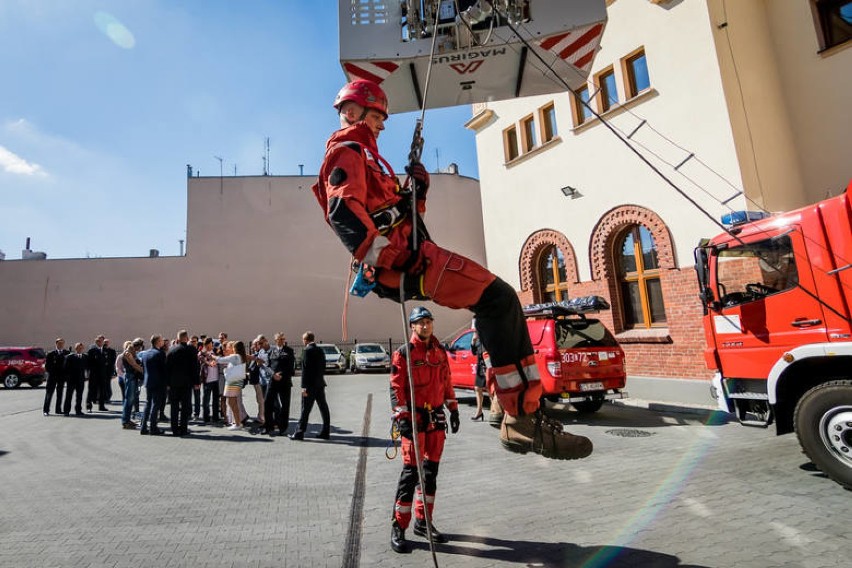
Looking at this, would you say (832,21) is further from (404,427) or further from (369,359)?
(369,359)

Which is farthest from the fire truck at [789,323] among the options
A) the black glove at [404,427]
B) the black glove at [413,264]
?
the black glove at [413,264]

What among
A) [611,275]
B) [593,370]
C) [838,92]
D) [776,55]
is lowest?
[593,370]

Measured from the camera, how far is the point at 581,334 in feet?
30.7

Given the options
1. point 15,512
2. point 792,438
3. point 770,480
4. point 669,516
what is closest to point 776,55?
point 792,438

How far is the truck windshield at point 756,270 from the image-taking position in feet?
18.3

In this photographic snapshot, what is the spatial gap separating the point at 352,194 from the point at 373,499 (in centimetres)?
385

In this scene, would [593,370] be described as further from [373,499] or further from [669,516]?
[373,499]

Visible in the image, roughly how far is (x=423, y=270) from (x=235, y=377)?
26.6 feet

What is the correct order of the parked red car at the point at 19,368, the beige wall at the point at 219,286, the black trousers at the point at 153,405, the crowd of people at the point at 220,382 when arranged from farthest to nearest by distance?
the beige wall at the point at 219,286, the parked red car at the point at 19,368, the black trousers at the point at 153,405, the crowd of people at the point at 220,382

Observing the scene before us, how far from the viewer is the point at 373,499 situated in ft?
16.6

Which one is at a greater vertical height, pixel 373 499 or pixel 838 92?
pixel 838 92

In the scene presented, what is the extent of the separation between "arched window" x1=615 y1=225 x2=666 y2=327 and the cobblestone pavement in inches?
182

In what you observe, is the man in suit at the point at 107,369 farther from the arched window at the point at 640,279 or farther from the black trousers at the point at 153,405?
the arched window at the point at 640,279

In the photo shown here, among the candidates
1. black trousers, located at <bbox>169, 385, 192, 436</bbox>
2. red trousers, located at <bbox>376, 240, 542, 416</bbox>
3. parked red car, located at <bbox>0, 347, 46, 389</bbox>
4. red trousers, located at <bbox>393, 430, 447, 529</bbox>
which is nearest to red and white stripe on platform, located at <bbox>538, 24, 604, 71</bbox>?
red trousers, located at <bbox>376, 240, 542, 416</bbox>
